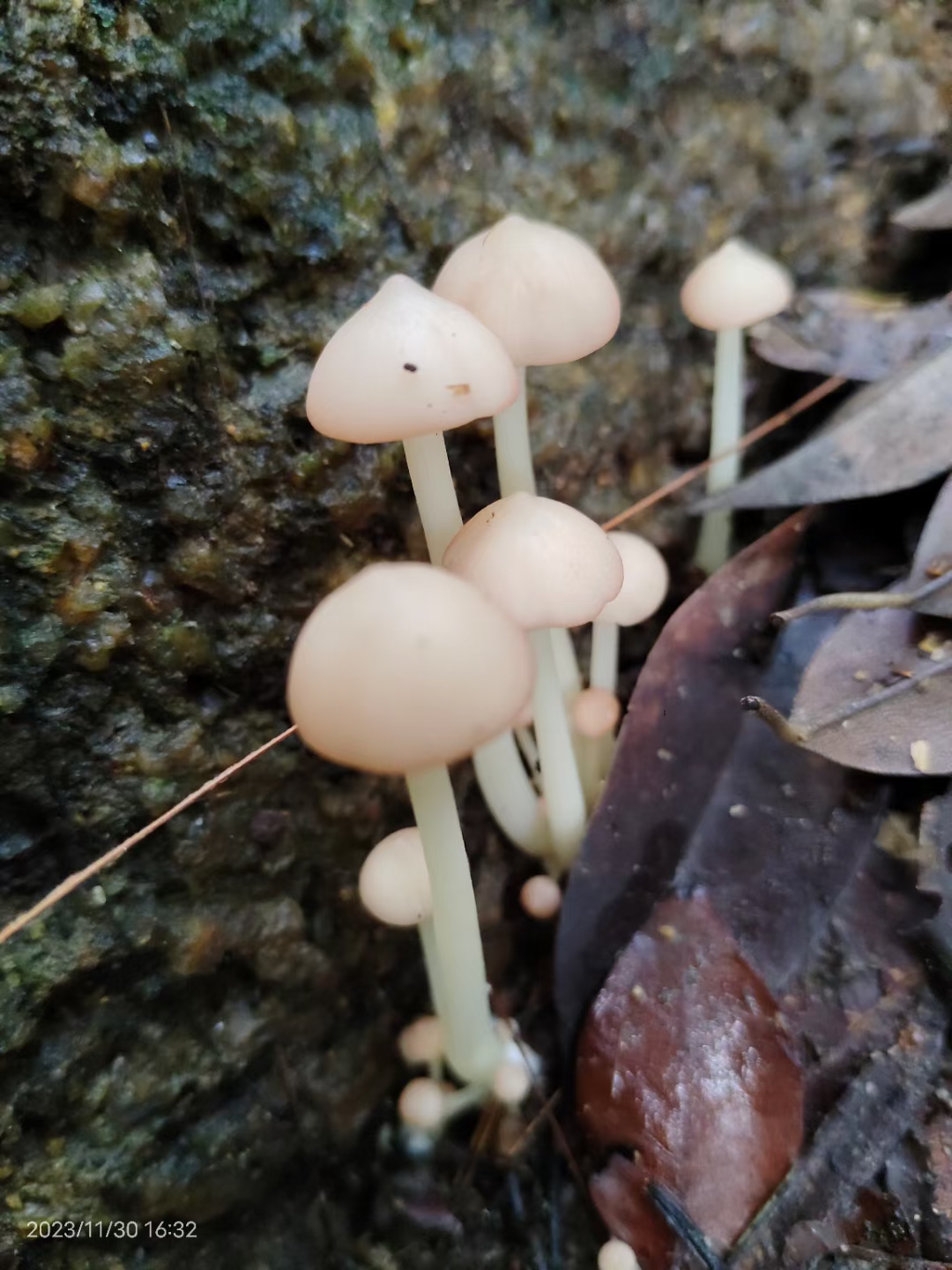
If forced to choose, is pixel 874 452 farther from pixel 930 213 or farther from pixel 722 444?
pixel 930 213

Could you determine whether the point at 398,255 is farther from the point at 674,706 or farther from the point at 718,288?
the point at 674,706

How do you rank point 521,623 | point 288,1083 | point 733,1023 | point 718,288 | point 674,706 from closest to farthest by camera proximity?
point 521,623 → point 733,1023 → point 288,1083 → point 674,706 → point 718,288

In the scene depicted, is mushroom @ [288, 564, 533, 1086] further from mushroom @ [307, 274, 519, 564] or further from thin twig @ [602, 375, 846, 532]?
thin twig @ [602, 375, 846, 532]

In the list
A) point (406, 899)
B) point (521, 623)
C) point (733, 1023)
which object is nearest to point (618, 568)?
point (521, 623)

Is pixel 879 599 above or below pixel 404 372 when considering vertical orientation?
below

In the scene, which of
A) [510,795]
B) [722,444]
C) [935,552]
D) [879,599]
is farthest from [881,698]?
[722,444]

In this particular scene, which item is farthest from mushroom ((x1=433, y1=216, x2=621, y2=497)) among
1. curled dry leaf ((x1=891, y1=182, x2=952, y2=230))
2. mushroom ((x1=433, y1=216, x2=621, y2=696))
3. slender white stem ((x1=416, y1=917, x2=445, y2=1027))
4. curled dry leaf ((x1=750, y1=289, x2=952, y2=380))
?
curled dry leaf ((x1=891, y1=182, x2=952, y2=230))
